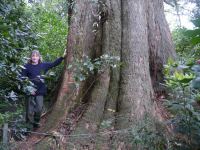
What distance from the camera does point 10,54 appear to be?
3785 millimetres

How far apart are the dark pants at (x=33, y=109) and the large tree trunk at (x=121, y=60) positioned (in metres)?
0.90

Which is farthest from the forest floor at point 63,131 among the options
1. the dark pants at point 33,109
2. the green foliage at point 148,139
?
the green foliage at point 148,139

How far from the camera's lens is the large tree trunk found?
5.79 meters

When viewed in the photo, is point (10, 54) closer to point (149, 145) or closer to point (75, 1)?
point (149, 145)

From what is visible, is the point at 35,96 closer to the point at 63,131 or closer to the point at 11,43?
the point at 63,131

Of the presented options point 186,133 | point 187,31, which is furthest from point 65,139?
point 187,31

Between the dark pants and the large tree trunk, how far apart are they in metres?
0.90

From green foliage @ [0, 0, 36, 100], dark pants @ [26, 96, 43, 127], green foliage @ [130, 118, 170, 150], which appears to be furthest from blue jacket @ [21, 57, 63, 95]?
green foliage @ [130, 118, 170, 150]

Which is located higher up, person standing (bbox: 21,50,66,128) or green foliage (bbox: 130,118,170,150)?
person standing (bbox: 21,50,66,128)

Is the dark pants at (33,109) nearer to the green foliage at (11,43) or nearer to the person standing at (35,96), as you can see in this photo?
the person standing at (35,96)

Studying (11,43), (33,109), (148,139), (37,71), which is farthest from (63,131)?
(11,43)

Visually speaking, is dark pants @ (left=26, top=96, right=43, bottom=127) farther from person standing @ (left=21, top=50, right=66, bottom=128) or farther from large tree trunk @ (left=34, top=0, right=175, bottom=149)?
large tree trunk @ (left=34, top=0, right=175, bottom=149)

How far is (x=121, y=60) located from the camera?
245 inches

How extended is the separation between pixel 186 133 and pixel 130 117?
154 cm
